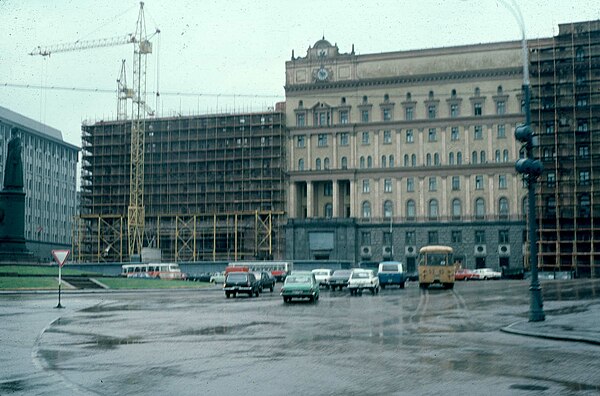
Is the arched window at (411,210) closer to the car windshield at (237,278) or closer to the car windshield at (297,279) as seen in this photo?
the car windshield at (237,278)

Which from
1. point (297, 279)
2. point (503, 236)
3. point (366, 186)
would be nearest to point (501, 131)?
point (503, 236)

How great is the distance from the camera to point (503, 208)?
309 feet

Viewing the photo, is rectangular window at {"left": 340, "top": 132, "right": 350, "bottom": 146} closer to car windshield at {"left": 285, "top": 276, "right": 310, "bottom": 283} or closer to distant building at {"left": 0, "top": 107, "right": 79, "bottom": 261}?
distant building at {"left": 0, "top": 107, "right": 79, "bottom": 261}

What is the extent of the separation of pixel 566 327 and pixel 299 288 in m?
19.0

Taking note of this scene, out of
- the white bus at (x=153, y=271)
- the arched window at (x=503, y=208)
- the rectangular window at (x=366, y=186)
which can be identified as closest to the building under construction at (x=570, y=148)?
the arched window at (x=503, y=208)

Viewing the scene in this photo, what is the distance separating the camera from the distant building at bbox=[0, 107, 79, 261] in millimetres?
129375

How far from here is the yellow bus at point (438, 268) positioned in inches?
2119

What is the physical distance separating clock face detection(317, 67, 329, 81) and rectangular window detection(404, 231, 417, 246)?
23977mm

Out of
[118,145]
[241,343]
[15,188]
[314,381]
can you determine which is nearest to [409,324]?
[241,343]

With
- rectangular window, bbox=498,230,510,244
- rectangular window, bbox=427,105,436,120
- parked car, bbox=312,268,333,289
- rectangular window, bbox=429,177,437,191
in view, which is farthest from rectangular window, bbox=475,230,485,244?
parked car, bbox=312,268,333,289

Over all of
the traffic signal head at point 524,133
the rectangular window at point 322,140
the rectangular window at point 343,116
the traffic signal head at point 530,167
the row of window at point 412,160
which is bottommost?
the traffic signal head at point 530,167

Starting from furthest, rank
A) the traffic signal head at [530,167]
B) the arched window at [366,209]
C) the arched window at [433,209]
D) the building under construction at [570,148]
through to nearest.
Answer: the arched window at [366,209], the arched window at [433,209], the building under construction at [570,148], the traffic signal head at [530,167]

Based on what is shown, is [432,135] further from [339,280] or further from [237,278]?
[237,278]

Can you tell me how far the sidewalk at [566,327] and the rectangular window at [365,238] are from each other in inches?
2780
